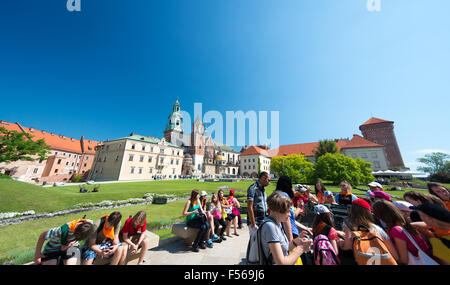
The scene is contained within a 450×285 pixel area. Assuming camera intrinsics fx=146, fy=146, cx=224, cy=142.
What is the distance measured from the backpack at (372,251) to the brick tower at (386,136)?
73.3m

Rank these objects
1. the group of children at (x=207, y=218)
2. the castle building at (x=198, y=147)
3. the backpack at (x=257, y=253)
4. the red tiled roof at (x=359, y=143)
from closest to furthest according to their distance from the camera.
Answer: the backpack at (x=257, y=253) → the group of children at (x=207, y=218) → the red tiled roof at (x=359, y=143) → the castle building at (x=198, y=147)

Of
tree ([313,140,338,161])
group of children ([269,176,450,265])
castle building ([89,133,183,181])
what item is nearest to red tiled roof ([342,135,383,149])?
tree ([313,140,338,161])

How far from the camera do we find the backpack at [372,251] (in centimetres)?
195

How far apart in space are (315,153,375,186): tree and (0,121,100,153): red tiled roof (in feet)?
207

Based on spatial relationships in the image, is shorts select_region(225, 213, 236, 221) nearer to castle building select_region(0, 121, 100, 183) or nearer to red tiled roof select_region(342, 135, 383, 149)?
castle building select_region(0, 121, 100, 183)

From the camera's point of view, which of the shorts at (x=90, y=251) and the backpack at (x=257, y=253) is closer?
the backpack at (x=257, y=253)

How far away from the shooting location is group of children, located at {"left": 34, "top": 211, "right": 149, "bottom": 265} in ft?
7.88

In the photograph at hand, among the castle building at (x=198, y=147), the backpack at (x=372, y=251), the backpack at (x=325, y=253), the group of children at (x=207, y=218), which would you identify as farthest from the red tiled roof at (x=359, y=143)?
the backpack at (x=325, y=253)

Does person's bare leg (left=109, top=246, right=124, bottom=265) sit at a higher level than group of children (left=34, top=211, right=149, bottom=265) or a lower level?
lower

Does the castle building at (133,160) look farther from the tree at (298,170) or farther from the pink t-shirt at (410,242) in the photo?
the pink t-shirt at (410,242)

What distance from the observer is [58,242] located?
2412 millimetres
